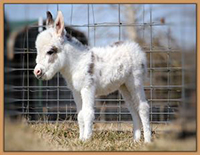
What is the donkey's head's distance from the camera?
17.8 ft

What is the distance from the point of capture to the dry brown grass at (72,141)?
12.0ft

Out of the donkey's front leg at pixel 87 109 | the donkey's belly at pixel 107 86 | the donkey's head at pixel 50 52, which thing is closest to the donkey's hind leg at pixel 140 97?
the donkey's belly at pixel 107 86

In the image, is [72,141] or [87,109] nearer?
[72,141]

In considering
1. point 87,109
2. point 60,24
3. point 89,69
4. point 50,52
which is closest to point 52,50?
point 50,52

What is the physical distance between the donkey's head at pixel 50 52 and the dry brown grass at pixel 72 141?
3.00ft

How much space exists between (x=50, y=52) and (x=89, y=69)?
69 centimetres

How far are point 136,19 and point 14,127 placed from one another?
1317 centimetres

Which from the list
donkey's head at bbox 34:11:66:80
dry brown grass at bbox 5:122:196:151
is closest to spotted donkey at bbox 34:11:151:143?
donkey's head at bbox 34:11:66:80

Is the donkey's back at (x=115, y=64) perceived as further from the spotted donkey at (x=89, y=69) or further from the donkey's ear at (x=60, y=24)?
the donkey's ear at (x=60, y=24)

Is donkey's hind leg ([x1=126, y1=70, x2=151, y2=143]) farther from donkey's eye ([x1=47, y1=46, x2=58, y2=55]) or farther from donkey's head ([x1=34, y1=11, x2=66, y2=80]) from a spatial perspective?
donkey's eye ([x1=47, y1=46, x2=58, y2=55])

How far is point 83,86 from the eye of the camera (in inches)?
217

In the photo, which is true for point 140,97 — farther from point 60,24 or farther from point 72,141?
Result: point 60,24

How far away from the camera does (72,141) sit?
208 inches

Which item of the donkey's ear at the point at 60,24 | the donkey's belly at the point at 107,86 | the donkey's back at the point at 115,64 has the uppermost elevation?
the donkey's ear at the point at 60,24
